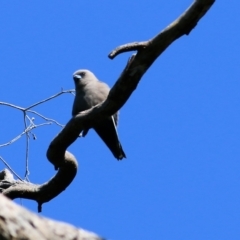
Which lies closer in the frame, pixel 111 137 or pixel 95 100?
pixel 111 137

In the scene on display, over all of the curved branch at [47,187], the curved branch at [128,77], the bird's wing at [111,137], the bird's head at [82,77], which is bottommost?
the curved branch at [47,187]

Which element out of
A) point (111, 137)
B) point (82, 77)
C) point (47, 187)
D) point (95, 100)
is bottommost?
point (47, 187)

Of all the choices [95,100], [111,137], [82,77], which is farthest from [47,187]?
[82,77]

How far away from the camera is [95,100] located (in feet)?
22.5

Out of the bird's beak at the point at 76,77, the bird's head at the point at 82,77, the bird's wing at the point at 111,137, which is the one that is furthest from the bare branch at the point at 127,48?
the bird's beak at the point at 76,77

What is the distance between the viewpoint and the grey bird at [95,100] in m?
6.20

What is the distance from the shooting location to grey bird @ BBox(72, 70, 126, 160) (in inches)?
244

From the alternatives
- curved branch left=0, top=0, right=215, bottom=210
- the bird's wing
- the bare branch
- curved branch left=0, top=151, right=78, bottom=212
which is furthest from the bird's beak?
the bare branch

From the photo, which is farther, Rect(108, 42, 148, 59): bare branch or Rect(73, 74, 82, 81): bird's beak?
Rect(73, 74, 82, 81): bird's beak

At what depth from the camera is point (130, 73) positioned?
14.1ft

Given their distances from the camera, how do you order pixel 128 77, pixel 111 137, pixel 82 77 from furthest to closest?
pixel 82 77 → pixel 111 137 → pixel 128 77

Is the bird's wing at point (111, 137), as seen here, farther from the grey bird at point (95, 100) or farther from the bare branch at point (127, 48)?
the bare branch at point (127, 48)

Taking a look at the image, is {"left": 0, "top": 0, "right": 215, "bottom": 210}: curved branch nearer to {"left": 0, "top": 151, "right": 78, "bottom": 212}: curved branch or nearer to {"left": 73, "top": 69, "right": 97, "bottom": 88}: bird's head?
{"left": 0, "top": 151, "right": 78, "bottom": 212}: curved branch

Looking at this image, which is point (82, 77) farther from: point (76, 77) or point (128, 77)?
point (128, 77)
